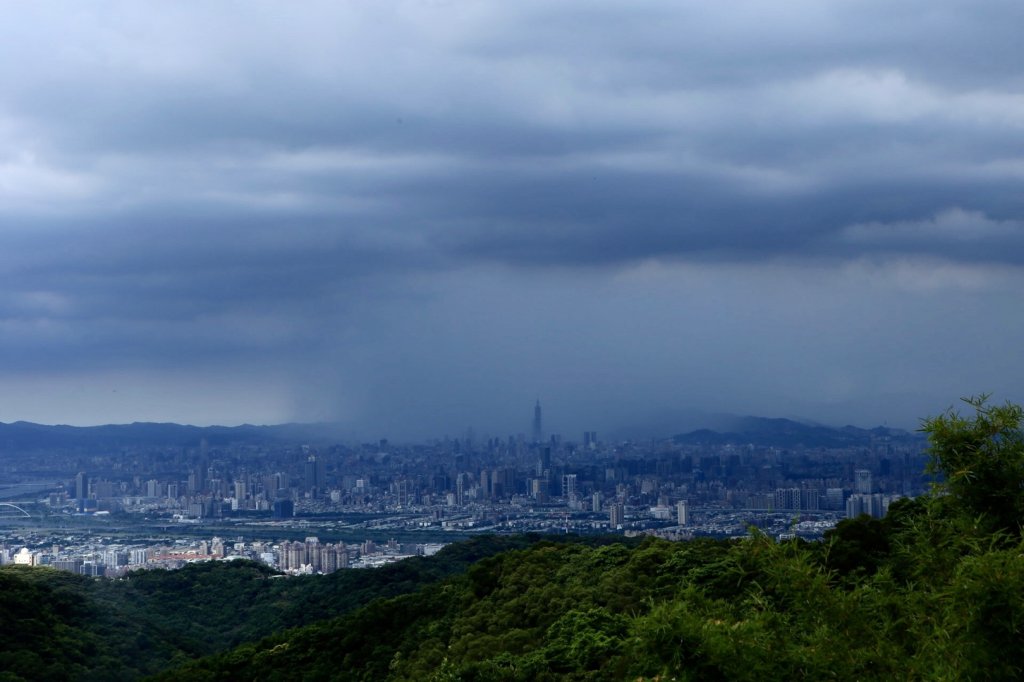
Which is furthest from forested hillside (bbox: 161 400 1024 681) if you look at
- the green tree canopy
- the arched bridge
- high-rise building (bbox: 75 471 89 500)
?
high-rise building (bbox: 75 471 89 500)

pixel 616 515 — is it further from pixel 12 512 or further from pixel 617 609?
pixel 617 609

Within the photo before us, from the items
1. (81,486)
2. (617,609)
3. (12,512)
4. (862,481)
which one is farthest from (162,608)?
(81,486)

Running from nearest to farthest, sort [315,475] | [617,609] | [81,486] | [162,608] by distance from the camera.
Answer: [617,609], [162,608], [81,486], [315,475]

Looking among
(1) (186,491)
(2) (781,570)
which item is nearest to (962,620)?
(2) (781,570)

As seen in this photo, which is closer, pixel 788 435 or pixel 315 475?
pixel 788 435

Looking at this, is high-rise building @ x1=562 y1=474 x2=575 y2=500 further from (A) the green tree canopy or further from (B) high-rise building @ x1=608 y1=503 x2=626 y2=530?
(A) the green tree canopy

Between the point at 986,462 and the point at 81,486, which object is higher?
the point at 986,462

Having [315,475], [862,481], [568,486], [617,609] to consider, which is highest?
[617,609]

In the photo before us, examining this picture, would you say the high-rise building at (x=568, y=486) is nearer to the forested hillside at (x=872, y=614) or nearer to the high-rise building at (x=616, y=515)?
the high-rise building at (x=616, y=515)

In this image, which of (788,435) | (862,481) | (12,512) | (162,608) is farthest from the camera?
(788,435)
